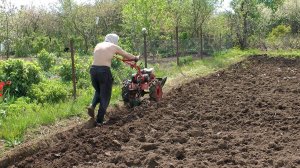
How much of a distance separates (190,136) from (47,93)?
398 centimetres

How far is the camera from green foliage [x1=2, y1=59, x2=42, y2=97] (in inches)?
408

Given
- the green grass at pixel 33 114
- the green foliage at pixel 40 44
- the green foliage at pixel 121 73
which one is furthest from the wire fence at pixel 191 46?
the green grass at pixel 33 114

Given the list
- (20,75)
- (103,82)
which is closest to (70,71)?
(20,75)

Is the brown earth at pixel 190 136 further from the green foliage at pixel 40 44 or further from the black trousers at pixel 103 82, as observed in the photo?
the green foliage at pixel 40 44

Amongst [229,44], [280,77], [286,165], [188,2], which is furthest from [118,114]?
[229,44]

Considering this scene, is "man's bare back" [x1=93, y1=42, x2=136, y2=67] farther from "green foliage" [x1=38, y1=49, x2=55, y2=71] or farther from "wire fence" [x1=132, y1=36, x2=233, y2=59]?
"wire fence" [x1=132, y1=36, x2=233, y2=59]

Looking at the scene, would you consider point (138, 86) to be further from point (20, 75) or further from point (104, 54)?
point (20, 75)

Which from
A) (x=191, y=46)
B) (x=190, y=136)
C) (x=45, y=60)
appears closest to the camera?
(x=190, y=136)

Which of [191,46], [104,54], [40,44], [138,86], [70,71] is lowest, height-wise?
[138,86]

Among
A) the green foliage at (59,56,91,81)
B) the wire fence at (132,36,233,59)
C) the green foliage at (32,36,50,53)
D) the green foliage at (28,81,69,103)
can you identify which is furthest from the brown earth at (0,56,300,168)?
the wire fence at (132,36,233,59)

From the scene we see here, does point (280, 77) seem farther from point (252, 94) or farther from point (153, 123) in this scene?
point (153, 123)

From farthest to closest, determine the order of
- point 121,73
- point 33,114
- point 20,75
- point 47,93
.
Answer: point 121,73, point 20,75, point 47,93, point 33,114

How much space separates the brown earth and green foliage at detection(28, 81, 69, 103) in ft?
4.66

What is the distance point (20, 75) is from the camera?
10477mm
